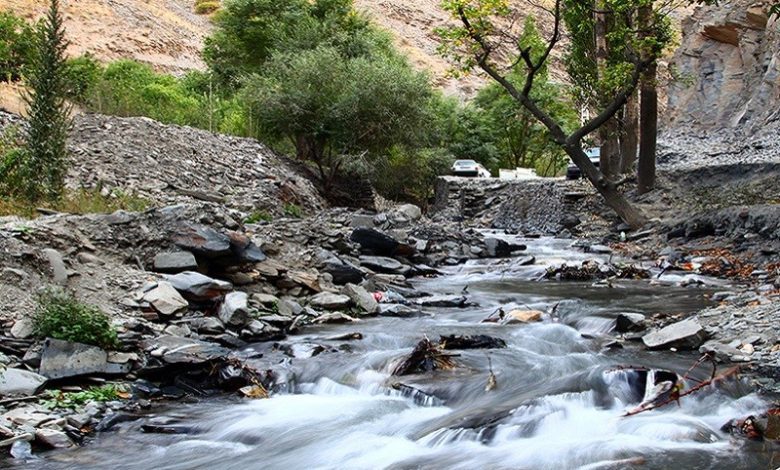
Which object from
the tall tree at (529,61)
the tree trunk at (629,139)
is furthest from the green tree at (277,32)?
the tall tree at (529,61)

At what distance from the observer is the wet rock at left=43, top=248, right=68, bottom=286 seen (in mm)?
7715

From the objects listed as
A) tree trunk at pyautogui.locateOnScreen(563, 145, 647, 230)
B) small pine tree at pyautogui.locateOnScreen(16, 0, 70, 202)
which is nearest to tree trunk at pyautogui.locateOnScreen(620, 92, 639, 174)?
tree trunk at pyautogui.locateOnScreen(563, 145, 647, 230)

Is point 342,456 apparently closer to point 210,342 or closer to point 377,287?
point 210,342

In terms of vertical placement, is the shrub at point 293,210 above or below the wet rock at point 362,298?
above

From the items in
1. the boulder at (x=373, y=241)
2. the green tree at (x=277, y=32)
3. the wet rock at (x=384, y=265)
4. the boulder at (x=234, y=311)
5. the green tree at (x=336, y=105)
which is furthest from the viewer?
the green tree at (x=277, y=32)

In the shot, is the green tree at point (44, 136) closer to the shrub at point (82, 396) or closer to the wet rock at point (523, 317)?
the shrub at point (82, 396)

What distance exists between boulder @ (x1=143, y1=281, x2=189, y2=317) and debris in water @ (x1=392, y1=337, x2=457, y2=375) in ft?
8.92

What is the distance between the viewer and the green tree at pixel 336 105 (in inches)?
912

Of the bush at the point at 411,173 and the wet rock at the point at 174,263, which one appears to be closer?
the wet rock at the point at 174,263

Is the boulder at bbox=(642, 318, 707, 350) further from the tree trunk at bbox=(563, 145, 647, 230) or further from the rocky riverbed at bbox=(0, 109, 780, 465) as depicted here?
the tree trunk at bbox=(563, 145, 647, 230)

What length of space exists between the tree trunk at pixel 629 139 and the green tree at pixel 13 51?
59.0ft

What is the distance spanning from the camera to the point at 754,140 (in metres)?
20.9

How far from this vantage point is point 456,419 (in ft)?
18.6

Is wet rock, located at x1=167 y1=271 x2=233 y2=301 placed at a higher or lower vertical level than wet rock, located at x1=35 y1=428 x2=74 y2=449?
higher
